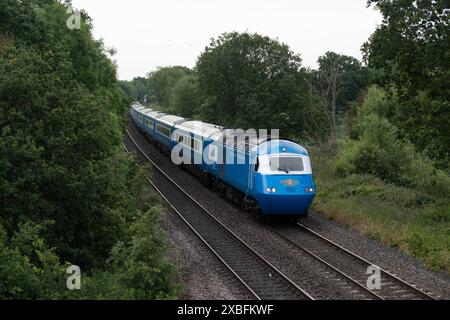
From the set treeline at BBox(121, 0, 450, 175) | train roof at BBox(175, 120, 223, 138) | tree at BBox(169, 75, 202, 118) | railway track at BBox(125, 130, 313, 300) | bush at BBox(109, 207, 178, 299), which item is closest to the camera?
bush at BBox(109, 207, 178, 299)

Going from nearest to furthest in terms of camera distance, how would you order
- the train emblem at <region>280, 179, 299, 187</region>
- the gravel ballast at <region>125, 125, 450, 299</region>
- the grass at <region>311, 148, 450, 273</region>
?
the gravel ballast at <region>125, 125, 450, 299</region>, the grass at <region>311, 148, 450, 273</region>, the train emblem at <region>280, 179, 299, 187</region>

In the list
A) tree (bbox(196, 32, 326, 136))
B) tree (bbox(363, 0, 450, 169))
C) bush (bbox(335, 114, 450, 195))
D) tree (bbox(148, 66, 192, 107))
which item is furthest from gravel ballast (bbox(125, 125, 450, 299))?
tree (bbox(148, 66, 192, 107))

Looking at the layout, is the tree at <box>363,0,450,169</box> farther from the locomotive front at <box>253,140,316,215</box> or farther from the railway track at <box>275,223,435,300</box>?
the railway track at <box>275,223,435,300</box>

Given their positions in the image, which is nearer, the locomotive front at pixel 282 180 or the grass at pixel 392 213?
the grass at pixel 392 213

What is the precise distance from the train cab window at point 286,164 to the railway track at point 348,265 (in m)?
2.33

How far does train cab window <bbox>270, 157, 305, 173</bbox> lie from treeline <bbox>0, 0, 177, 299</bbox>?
5.70m

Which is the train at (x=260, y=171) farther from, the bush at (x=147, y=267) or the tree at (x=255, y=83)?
the tree at (x=255, y=83)

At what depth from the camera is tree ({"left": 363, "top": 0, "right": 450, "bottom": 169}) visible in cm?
2017

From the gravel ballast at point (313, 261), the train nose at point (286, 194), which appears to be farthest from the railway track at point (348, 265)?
the train nose at point (286, 194)

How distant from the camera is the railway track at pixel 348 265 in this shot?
522 inches

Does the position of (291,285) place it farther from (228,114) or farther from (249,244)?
(228,114)

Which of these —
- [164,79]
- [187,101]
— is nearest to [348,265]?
[187,101]

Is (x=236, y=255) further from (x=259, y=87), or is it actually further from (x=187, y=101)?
(x=187, y=101)
